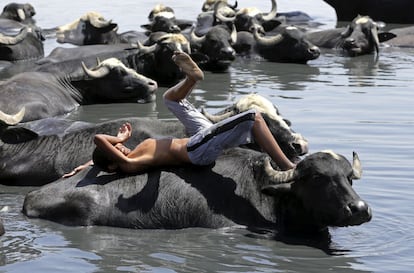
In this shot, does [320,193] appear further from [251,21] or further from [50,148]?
[251,21]

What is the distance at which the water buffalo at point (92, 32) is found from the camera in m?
23.0

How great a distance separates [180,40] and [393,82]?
348 centimetres

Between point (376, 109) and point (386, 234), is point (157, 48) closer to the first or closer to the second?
point (376, 109)

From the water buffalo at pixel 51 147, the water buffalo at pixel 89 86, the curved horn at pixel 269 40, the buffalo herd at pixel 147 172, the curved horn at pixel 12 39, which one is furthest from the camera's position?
the curved horn at pixel 269 40

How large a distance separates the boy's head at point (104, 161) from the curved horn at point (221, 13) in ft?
46.8

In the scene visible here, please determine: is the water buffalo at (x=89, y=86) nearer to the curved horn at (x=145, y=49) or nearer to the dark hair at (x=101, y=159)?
the curved horn at (x=145, y=49)

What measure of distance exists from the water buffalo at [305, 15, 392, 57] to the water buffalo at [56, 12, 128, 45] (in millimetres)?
4200

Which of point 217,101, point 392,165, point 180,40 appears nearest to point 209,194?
point 392,165

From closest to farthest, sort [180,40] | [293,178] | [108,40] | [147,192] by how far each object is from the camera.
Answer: [293,178]
[147,192]
[180,40]
[108,40]

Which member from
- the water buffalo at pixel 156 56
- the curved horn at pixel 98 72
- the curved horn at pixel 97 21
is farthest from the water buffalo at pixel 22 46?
the curved horn at pixel 98 72

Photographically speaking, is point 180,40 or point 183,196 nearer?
point 183,196

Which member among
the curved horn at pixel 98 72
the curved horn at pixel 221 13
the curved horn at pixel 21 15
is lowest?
the curved horn at pixel 21 15

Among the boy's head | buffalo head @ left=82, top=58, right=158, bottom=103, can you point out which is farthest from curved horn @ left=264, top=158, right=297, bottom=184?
buffalo head @ left=82, top=58, right=158, bottom=103

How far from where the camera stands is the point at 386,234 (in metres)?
9.51
